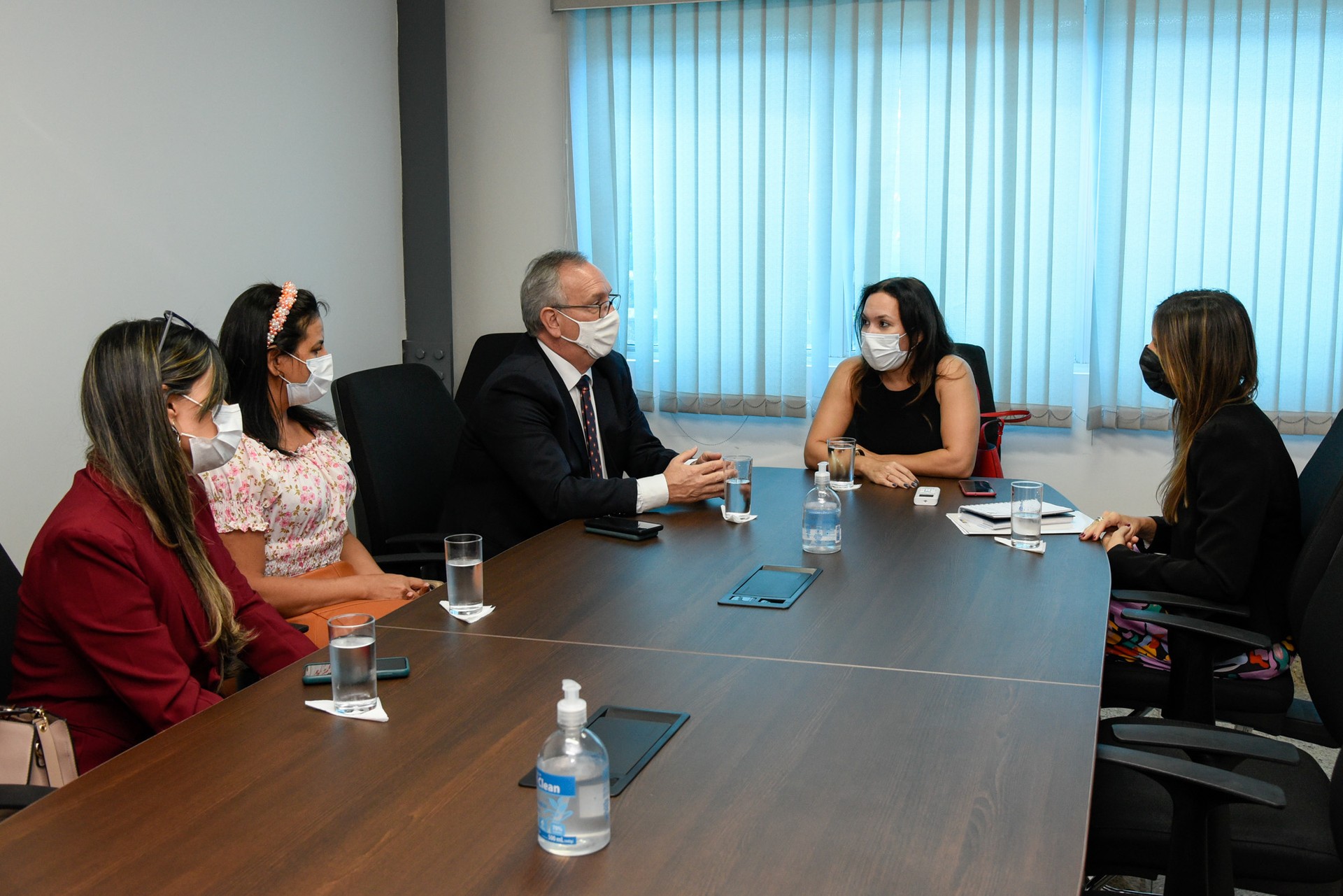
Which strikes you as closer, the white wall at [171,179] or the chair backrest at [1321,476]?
the chair backrest at [1321,476]

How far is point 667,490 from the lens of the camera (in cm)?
281

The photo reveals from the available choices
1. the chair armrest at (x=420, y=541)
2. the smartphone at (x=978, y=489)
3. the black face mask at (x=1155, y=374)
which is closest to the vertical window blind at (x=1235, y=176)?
the smartphone at (x=978, y=489)

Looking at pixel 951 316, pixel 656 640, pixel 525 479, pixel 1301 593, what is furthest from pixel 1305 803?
pixel 951 316

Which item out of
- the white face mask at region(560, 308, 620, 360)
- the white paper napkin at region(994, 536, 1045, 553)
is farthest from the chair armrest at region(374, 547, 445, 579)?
the white paper napkin at region(994, 536, 1045, 553)

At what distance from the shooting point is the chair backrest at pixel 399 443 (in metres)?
2.97

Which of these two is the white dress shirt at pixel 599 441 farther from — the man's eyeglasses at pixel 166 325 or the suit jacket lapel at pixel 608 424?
the man's eyeglasses at pixel 166 325

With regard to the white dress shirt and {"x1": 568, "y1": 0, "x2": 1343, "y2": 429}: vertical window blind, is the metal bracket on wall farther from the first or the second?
the white dress shirt

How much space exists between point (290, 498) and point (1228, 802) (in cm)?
203

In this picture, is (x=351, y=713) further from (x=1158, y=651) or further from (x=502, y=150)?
(x=502, y=150)

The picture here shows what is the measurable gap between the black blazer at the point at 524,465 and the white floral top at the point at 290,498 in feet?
1.04

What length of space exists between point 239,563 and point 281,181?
2.11 m

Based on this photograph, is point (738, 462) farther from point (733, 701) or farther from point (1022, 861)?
point (1022, 861)

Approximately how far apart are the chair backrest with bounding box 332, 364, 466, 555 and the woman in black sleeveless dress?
1.16 meters

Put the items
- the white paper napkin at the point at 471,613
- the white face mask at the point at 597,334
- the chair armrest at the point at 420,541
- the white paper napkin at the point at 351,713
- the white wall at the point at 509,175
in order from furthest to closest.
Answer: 1. the white wall at the point at 509,175
2. the white face mask at the point at 597,334
3. the chair armrest at the point at 420,541
4. the white paper napkin at the point at 471,613
5. the white paper napkin at the point at 351,713
